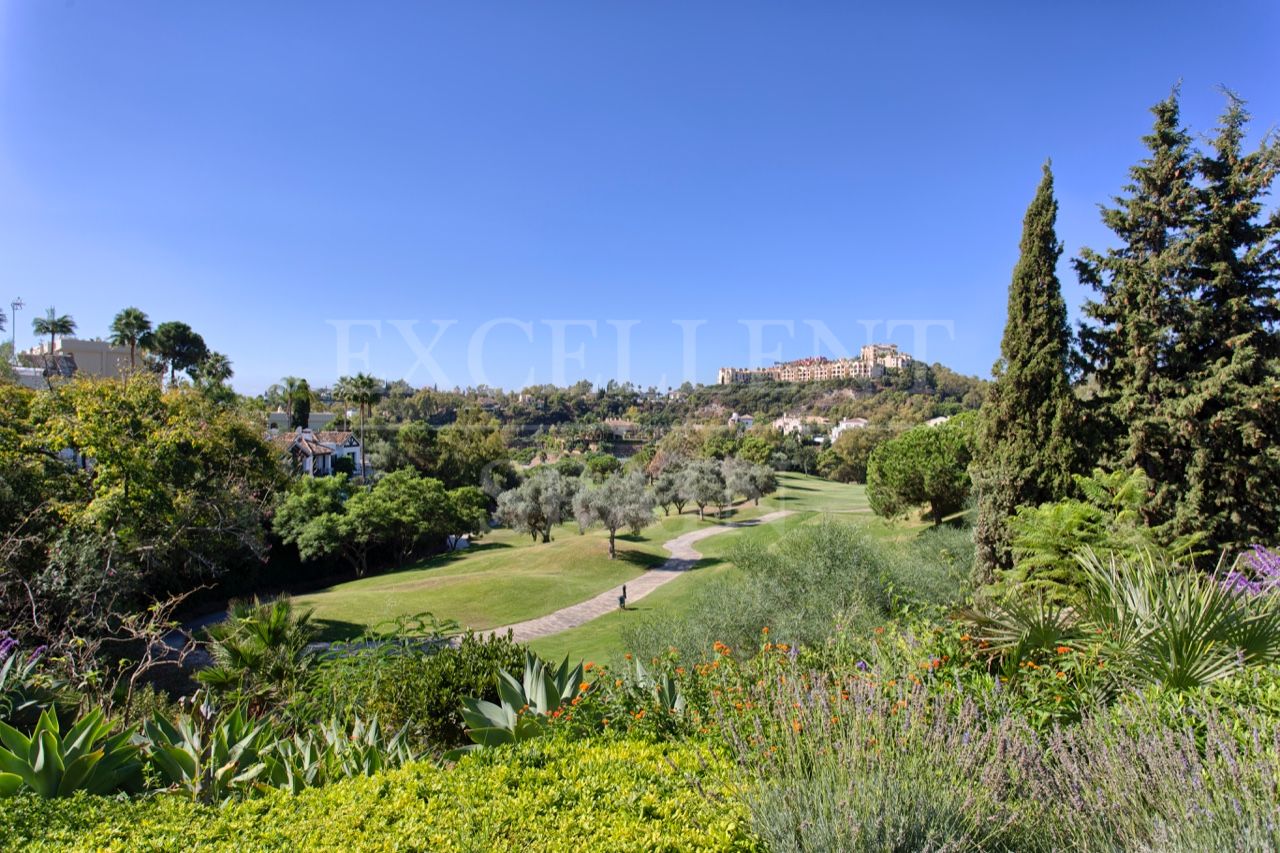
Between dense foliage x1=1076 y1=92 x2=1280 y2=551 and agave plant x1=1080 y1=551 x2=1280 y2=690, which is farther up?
dense foliage x1=1076 y1=92 x2=1280 y2=551

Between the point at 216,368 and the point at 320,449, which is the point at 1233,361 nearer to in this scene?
the point at 320,449

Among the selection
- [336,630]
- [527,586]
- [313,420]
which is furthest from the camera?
[313,420]

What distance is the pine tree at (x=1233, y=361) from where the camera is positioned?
11.7m

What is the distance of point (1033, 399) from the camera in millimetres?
13656

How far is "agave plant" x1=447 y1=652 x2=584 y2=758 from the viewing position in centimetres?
399

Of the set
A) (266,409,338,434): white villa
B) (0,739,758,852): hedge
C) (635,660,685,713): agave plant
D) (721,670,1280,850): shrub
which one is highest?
(266,409,338,434): white villa

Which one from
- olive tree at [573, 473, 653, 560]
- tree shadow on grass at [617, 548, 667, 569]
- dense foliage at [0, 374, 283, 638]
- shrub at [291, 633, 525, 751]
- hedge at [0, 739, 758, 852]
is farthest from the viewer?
olive tree at [573, 473, 653, 560]

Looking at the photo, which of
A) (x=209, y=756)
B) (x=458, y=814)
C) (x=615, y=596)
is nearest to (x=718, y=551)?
(x=615, y=596)

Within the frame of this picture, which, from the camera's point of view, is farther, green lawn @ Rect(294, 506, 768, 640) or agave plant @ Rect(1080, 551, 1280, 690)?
green lawn @ Rect(294, 506, 768, 640)

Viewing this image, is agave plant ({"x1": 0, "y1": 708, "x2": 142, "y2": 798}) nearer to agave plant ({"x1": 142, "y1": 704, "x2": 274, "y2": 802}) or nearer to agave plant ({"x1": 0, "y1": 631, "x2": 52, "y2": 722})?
agave plant ({"x1": 142, "y1": 704, "x2": 274, "y2": 802})

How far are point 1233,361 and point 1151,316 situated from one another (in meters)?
1.55

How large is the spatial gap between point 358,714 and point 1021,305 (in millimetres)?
14470

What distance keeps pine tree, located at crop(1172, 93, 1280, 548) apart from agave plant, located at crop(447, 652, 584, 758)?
42.2ft

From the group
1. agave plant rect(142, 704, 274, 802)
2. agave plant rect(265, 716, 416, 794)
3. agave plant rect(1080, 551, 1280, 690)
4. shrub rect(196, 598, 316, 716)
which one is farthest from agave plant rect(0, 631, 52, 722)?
agave plant rect(1080, 551, 1280, 690)
